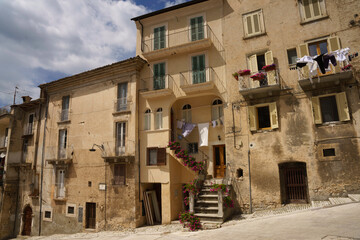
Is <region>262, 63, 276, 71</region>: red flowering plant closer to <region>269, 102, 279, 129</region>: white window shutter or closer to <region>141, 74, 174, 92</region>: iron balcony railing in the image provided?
<region>269, 102, 279, 129</region>: white window shutter

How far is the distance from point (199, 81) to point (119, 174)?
8840 millimetres

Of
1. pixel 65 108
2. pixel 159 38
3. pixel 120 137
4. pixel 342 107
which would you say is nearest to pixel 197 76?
pixel 159 38

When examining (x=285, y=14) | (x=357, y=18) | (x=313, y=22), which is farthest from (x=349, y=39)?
(x=285, y=14)

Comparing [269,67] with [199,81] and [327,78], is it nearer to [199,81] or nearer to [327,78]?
[327,78]

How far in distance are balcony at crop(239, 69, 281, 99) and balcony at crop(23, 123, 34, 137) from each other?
2062 cm

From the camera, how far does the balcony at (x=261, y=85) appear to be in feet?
46.7

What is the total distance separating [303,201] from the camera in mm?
13578

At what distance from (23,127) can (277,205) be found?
25.0 metres

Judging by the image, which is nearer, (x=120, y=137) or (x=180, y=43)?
(x=180, y=43)

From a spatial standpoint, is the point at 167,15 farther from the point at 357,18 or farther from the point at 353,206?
the point at 353,206

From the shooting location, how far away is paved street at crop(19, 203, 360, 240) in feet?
28.2

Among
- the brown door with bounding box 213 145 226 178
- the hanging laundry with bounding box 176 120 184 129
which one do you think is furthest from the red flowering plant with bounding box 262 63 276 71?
the hanging laundry with bounding box 176 120 184 129

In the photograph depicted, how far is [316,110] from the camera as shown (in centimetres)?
1357

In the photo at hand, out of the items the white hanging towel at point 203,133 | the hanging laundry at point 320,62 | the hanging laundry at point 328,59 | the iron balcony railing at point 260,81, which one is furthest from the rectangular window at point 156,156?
the hanging laundry at point 328,59
